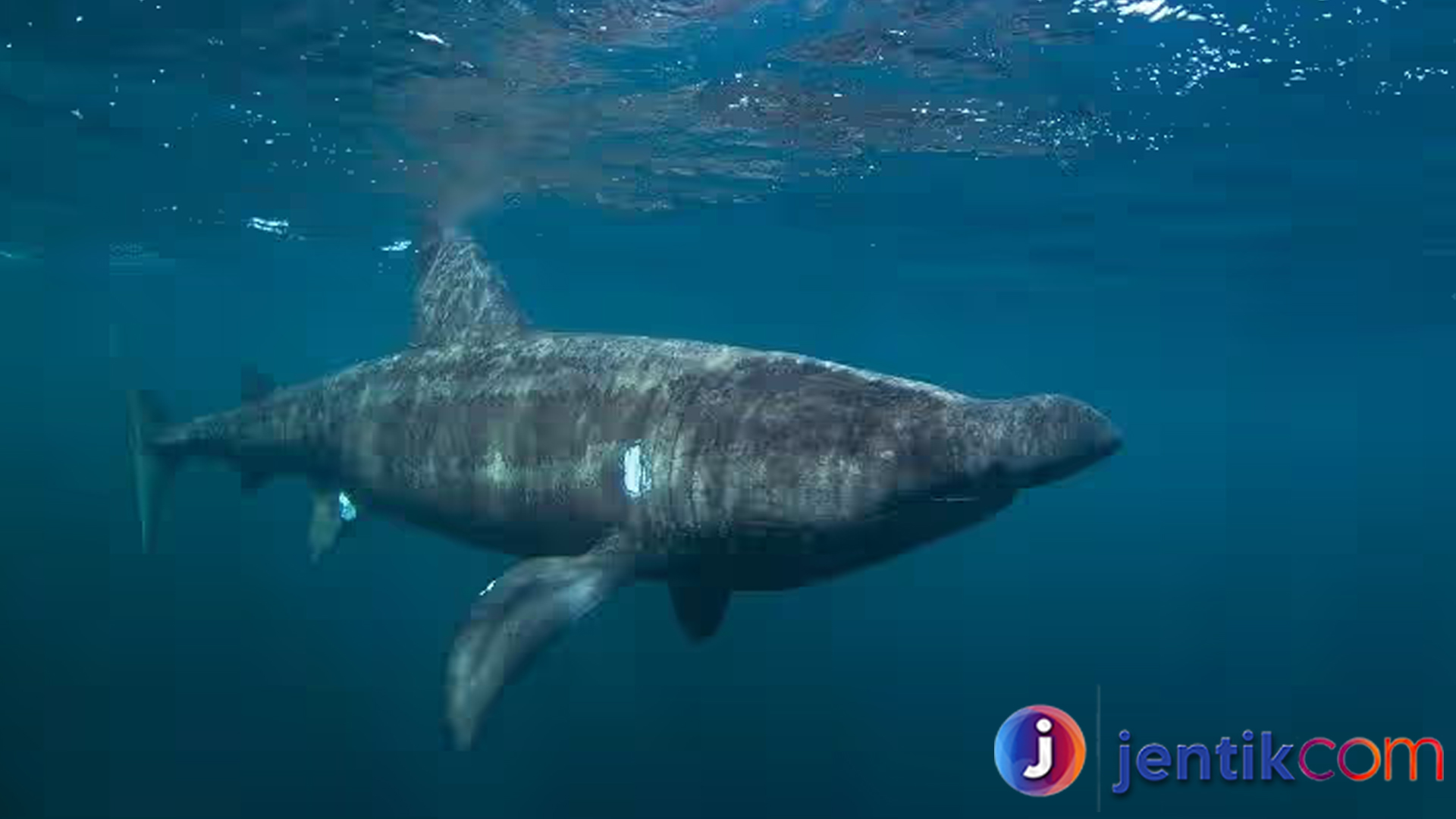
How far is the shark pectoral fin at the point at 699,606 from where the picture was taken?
636 cm

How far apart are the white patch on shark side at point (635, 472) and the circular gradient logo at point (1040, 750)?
27.7 feet

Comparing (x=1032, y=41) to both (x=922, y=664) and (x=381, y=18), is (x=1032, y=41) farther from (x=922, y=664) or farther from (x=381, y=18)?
(x=922, y=664)

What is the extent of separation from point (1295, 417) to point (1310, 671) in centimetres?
6066

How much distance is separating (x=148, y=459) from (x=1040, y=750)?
13132 millimetres

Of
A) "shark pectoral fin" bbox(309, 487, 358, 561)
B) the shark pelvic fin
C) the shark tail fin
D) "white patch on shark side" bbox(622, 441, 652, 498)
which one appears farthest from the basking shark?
the shark tail fin

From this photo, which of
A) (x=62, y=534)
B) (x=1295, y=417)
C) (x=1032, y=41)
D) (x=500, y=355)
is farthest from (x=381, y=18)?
(x=1295, y=417)

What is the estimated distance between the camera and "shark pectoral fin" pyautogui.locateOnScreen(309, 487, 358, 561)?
9.24m

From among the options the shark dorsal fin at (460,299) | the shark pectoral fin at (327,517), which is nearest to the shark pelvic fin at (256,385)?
the shark pectoral fin at (327,517)

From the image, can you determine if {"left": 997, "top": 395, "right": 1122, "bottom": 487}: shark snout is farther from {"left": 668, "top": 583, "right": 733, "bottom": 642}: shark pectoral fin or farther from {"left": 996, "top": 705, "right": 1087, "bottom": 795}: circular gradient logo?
{"left": 996, "top": 705, "right": 1087, "bottom": 795}: circular gradient logo

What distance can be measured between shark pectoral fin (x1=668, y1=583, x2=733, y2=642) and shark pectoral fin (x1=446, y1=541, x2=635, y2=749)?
2.07ft

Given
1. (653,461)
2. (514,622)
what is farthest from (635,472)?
Result: (514,622)

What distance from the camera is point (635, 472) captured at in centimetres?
589

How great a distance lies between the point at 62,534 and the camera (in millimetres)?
34312

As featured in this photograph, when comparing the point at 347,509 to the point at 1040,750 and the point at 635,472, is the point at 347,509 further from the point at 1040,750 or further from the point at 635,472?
the point at 1040,750
